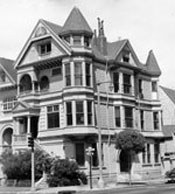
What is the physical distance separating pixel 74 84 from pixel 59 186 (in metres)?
10.2

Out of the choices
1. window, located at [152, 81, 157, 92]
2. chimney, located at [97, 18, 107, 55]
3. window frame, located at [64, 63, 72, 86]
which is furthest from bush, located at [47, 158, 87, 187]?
window, located at [152, 81, 157, 92]

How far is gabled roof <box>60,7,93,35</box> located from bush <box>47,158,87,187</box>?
1305cm

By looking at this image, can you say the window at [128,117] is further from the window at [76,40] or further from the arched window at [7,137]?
the arched window at [7,137]

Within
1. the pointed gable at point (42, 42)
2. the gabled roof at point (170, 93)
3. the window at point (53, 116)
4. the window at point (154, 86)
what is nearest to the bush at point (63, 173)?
the window at point (53, 116)

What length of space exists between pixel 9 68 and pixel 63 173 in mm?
18404

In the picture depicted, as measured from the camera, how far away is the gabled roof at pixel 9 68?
50.2m

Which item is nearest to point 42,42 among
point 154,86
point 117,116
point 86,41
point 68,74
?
point 86,41

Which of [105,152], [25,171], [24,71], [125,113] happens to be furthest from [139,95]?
[25,171]

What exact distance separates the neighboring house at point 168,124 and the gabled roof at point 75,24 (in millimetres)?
21362

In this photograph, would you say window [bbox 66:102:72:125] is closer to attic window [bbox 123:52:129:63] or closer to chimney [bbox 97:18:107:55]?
chimney [bbox 97:18:107:55]

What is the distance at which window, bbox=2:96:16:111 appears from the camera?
50188mm

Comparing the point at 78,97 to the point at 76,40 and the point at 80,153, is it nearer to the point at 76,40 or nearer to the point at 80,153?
the point at 80,153

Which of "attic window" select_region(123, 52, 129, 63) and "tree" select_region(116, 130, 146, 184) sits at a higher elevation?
"attic window" select_region(123, 52, 129, 63)

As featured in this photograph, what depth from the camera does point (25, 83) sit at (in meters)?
47.9
